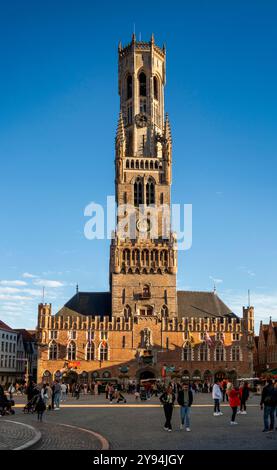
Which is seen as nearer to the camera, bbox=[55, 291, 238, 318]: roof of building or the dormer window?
bbox=[55, 291, 238, 318]: roof of building

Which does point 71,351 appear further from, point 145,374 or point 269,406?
point 269,406

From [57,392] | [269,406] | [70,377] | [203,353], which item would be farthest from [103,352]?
[269,406]

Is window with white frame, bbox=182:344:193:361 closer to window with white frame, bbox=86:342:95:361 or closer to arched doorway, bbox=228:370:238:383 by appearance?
arched doorway, bbox=228:370:238:383

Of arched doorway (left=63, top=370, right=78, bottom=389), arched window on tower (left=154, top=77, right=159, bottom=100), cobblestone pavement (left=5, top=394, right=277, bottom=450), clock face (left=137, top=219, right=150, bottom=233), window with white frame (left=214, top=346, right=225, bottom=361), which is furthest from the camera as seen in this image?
arched window on tower (left=154, top=77, right=159, bottom=100)

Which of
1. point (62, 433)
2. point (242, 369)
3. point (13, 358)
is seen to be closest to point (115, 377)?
point (242, 369)

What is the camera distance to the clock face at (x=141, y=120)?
92575 millimetres

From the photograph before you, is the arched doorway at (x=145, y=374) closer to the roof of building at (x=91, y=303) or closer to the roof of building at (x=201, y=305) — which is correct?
the roof of building at (x=201, y=305)

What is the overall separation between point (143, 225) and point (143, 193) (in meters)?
5.62

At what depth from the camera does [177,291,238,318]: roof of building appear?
83000 millimetres

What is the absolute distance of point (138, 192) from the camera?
87.9 m

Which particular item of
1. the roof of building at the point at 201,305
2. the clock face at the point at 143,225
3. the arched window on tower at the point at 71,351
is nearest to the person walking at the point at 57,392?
the arched window on tower at the point at 71,351

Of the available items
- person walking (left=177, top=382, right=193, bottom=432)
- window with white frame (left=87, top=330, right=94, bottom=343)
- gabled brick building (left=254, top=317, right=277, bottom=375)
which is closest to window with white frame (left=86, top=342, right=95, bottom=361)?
window with white frame (left=87, top=330, right=94, bottom=343)

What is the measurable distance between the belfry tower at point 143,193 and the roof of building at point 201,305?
11.8 feet
